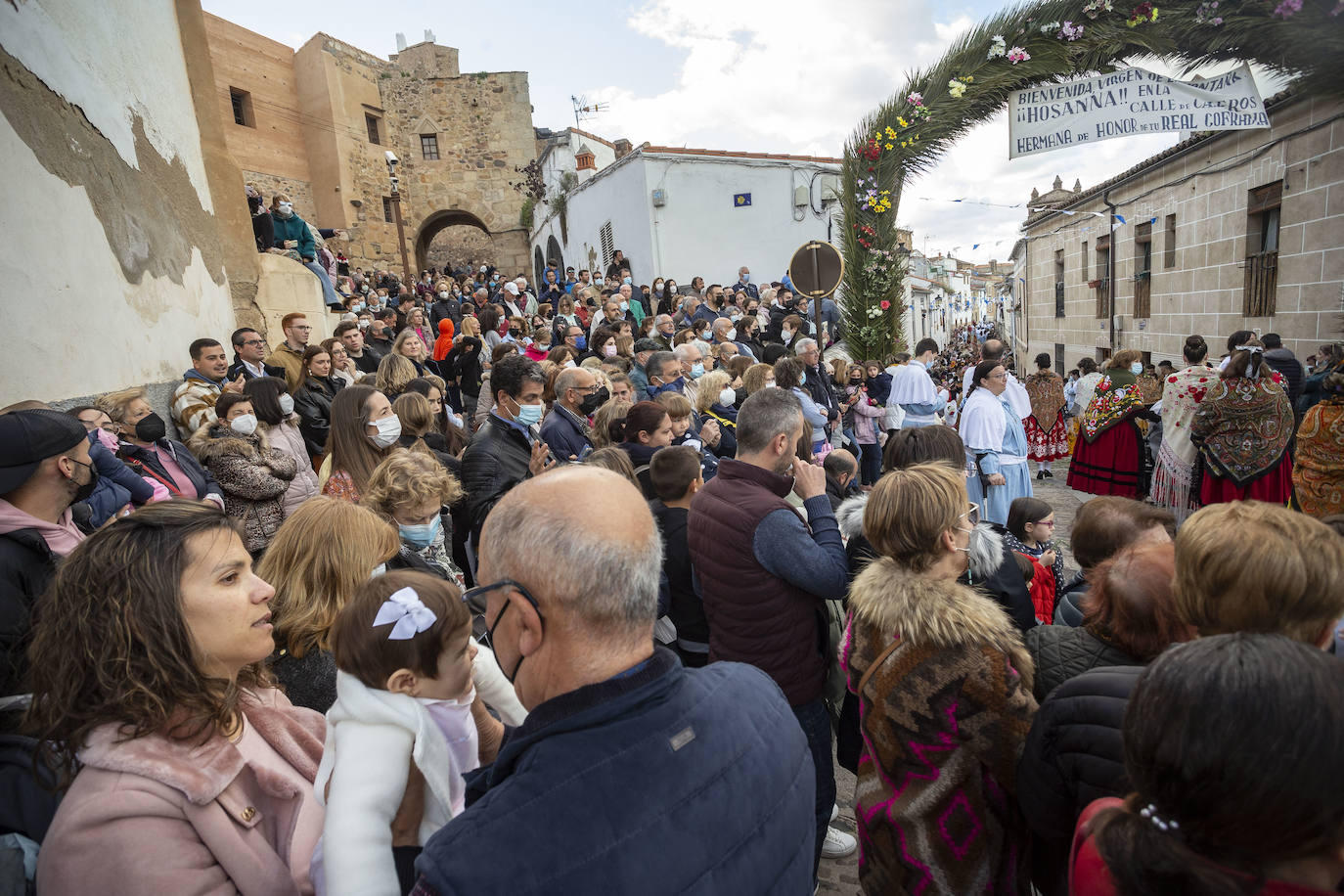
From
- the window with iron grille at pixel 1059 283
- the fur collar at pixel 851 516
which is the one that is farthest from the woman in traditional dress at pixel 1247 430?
the window with iron grille at pixel 1059 283

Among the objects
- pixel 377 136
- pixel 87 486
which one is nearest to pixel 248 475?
pixel 87 486

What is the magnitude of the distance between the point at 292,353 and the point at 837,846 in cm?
559

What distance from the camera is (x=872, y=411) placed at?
7770mm

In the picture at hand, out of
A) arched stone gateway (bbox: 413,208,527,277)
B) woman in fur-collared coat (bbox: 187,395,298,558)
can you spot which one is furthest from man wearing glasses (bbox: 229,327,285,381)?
arched stone gateway (bbox: 413,208,527,277)

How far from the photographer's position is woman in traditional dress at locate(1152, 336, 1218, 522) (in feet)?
18.0

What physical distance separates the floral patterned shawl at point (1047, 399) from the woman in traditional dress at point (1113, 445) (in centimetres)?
262

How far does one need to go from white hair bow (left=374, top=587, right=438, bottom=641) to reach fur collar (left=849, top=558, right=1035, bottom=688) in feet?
3.98

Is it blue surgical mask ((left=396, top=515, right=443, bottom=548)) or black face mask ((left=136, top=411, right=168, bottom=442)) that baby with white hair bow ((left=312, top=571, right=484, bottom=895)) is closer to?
blue surgical mask ((left=396, top=515, right=443, bottom=548))

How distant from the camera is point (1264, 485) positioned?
5297 millimetres

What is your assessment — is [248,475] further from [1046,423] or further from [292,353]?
[1046,423]

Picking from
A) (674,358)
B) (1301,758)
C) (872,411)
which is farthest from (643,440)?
(872,411)

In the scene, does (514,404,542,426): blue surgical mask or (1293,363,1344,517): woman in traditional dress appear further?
(1293,363,1344,517): woman in traditional dress

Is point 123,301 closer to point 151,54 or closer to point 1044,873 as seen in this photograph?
point 151,54

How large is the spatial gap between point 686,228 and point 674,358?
1165 cm
